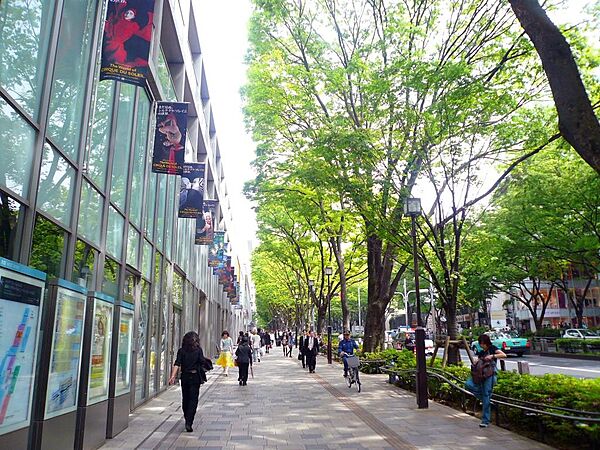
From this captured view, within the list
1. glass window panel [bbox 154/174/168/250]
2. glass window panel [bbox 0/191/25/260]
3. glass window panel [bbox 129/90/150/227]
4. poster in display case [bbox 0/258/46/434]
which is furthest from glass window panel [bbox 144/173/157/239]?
poster in display case [bbox 0/258/46/434]

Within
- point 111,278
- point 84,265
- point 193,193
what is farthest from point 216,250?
point 84,265

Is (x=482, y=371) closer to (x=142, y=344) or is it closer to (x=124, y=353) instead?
(x=124, y=353)

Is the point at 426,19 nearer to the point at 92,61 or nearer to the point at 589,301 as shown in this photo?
the point at 92,61

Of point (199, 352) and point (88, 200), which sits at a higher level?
point (88, 200)

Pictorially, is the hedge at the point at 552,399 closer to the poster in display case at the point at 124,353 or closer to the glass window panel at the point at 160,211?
the poster in display case at the point at 124,353

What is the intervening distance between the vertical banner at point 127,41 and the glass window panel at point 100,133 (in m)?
0.87

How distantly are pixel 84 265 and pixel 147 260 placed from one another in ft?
15.5

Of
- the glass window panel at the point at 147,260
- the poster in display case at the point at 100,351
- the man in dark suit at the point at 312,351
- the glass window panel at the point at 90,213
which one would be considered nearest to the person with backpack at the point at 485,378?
the poster in display case at the point at 100,351

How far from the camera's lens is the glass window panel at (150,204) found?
1247 centimetres

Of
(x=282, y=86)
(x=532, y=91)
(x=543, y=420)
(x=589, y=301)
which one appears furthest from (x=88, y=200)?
(x=589, y=301)

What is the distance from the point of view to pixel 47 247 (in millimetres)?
6355

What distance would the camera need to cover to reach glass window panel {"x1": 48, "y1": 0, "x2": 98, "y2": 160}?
6.58 meters

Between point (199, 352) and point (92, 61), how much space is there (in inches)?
195

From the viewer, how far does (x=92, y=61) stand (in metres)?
7.73
